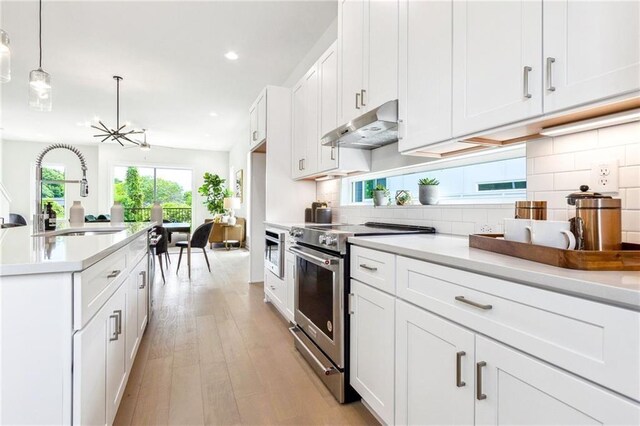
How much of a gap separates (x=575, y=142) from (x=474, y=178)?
68 centimetres

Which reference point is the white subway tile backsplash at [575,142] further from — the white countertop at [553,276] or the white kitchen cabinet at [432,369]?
the white kitchen cabinet at [432,369]

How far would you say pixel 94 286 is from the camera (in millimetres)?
1097

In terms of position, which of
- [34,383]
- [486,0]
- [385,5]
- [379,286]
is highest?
[385,5]

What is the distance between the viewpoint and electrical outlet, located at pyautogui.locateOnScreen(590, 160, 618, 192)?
3.79ft

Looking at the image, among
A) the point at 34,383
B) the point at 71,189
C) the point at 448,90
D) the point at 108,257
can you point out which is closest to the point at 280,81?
the point at 448,90

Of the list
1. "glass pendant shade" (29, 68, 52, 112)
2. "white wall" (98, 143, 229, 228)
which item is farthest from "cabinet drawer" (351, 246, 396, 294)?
"white wall" (98, 143, 229, 228)

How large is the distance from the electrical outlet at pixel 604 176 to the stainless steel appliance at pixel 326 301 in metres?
0.92

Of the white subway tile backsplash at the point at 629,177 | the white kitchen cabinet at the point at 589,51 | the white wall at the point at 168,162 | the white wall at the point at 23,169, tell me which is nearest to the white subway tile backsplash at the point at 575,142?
the white subway tile backsplash at the point at 629,177

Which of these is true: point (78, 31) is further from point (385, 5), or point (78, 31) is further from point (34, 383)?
point (34, 383)

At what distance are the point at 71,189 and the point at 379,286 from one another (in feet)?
36.3

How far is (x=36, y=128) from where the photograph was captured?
7.57 metres

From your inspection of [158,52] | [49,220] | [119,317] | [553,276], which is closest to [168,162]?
[158,52]

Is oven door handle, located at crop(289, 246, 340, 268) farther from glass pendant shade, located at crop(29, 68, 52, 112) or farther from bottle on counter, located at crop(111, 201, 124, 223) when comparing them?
glass pendant shade, located at crop(29, 68, 52, 112)

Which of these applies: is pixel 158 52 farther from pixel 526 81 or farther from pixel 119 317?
pixel 526 81
